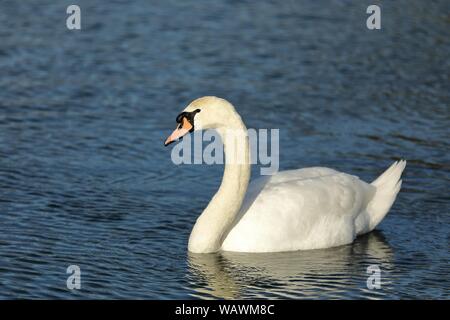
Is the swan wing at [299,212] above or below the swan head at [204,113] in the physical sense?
below

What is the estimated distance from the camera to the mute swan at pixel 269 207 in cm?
1073

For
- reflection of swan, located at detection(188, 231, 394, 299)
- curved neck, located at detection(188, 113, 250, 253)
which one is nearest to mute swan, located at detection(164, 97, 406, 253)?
curved neck, located at detection(188, 113, 250, 253)

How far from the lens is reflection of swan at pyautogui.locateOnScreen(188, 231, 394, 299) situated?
10.0 m

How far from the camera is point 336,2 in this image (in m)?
20.5

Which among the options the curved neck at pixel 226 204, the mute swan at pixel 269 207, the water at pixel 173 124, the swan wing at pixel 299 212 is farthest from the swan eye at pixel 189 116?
the water at pixel 173 124

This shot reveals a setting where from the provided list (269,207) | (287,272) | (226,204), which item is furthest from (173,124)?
(287,272)

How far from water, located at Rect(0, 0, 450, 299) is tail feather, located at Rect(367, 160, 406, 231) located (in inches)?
7.4

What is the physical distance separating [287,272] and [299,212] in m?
0.89

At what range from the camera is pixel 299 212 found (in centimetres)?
1131

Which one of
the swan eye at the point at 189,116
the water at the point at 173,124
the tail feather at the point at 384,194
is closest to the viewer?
the water at the point at 173,124

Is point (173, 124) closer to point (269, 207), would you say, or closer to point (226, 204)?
point (269, 207)

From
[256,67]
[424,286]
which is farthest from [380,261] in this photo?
[256,67]

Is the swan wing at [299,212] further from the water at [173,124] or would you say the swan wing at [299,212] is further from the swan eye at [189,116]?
the swan eye at [189,116]

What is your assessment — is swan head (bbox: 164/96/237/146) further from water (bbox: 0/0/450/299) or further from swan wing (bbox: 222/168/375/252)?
water (bbox: 0/0/450/299)
